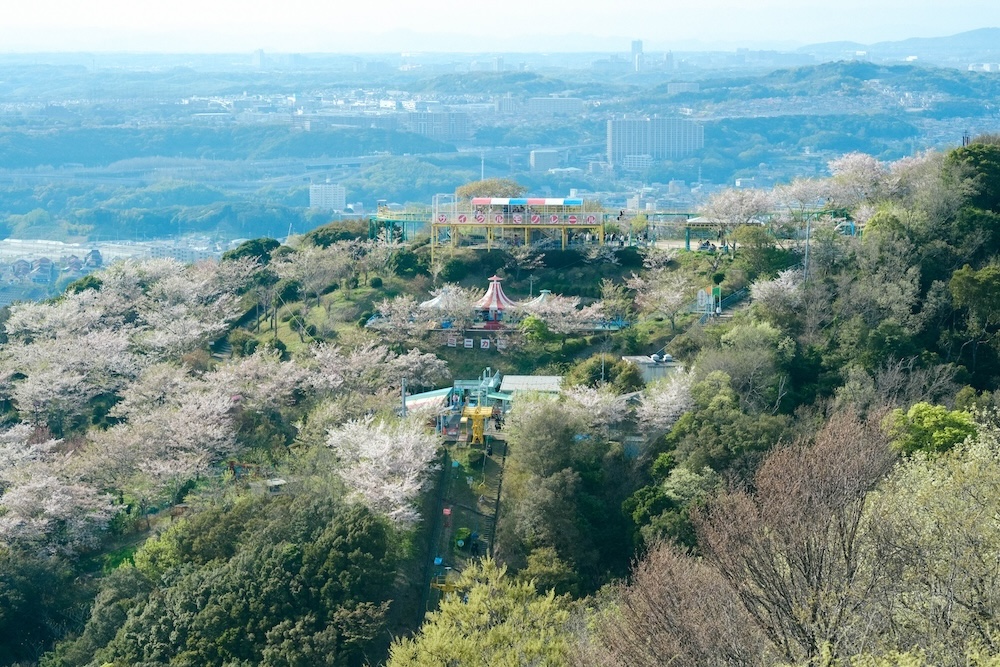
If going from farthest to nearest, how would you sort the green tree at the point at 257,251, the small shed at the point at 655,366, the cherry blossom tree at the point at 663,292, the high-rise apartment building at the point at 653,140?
the high-rise apartment building at the point at 653,140, the green tree at the point at 257,251, the cherry blossom tree at the point at 663,292, the small shed at the point at 655,366

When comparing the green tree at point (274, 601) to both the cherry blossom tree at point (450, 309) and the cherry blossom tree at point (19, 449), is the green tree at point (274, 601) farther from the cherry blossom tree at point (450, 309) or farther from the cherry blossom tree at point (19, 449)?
the cherry blossom tree at point (450, 309)

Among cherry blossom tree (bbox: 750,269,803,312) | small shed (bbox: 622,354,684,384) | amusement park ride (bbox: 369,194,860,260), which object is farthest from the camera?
amusement park ride (bbox: 369,194,860,260)

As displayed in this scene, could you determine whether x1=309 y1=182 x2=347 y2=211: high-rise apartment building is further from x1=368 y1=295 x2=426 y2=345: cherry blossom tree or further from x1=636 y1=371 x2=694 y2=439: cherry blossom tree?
x1=636 y1=371 x2=694 y2=439: cherry blossom tree

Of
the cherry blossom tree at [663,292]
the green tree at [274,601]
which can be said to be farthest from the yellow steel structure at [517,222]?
the green tree at [274,601]

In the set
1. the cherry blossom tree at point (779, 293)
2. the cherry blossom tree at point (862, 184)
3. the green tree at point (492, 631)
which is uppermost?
the cherry blossom tree at point (862, 184)

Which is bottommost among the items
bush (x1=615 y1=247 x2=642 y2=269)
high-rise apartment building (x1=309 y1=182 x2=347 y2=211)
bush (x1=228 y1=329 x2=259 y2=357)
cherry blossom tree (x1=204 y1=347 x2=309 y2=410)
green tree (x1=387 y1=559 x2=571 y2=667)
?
high-rise apartment building (x1=309 y1=182 x2=347 y2=211)

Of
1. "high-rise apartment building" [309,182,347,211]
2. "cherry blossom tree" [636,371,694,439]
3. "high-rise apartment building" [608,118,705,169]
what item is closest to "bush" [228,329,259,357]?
"cherry blossom tree" [636,371,694,439]
